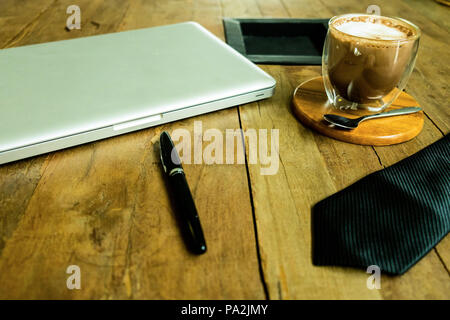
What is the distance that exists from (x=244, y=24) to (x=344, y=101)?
47 cm

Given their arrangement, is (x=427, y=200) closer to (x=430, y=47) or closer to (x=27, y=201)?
(x=27, y=201)

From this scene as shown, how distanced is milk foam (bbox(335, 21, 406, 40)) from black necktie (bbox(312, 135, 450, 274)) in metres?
0.17

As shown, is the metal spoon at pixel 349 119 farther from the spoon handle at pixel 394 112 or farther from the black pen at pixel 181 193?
the black pen at pixel 181 193

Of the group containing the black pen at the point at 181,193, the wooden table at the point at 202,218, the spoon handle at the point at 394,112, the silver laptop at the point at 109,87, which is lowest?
the wooden table at the point at 202,218

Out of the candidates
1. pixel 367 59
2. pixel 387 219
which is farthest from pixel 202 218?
pixel 367 59

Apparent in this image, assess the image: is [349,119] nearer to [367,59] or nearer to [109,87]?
[367,59]

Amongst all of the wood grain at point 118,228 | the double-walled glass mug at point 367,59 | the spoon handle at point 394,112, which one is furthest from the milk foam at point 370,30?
the wood grain at point 118,228

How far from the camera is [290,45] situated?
886 millimetres

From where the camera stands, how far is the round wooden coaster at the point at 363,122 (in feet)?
1.53

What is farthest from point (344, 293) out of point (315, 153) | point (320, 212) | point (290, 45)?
point (290, 45)

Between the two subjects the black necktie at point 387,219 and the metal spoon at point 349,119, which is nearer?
the black necktie at point 387,219

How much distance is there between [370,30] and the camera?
47cm

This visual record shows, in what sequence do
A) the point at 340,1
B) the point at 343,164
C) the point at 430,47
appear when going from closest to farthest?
the point at 343,164
the point at 430,47
the point at 340,1

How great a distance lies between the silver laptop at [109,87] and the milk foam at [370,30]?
0.13 m
